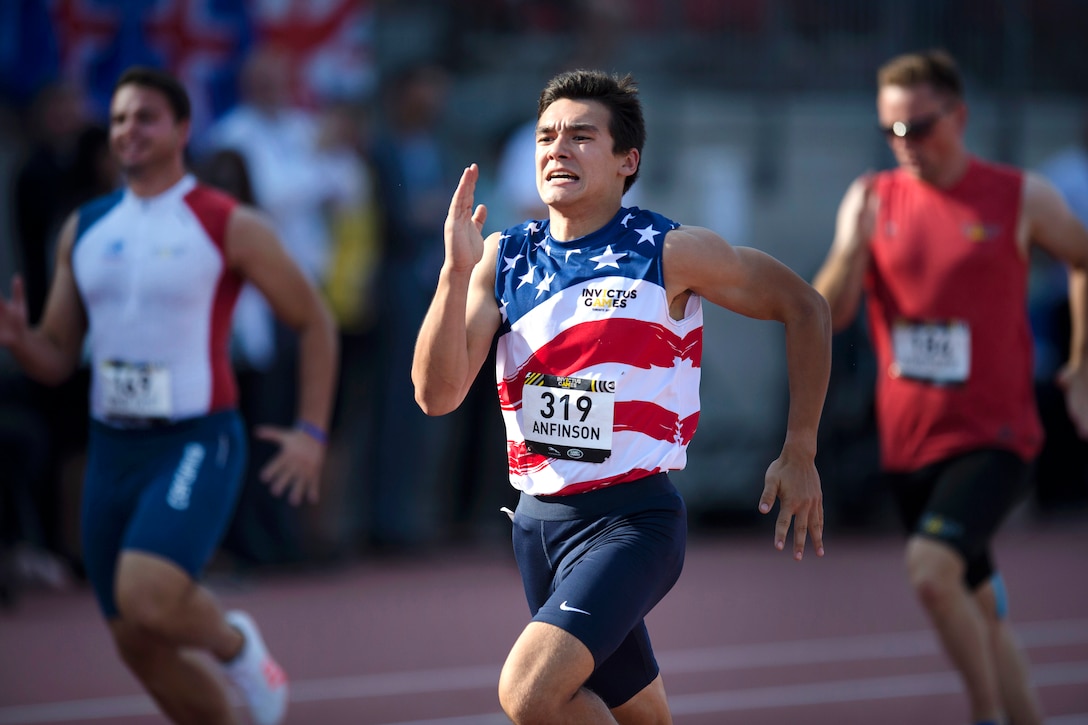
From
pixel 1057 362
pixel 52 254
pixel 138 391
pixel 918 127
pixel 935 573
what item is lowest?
pixel 1057 362

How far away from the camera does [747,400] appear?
12.8 m

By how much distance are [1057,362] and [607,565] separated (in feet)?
31.1

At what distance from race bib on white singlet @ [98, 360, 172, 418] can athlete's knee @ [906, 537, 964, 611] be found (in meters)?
3.11

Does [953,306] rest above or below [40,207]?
below

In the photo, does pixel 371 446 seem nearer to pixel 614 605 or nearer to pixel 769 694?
pixel 769 694

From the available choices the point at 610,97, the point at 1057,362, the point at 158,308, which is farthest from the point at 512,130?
the point at 610,97

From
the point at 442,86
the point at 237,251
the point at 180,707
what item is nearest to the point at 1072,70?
the point at 442,86

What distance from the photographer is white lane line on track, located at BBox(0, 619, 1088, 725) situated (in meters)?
7.26

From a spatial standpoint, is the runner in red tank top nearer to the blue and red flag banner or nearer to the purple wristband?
the purple wristband

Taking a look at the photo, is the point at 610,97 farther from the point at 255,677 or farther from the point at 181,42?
the point at 181,42

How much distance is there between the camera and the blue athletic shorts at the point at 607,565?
4344mm

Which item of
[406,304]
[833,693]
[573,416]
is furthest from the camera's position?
[406,304]

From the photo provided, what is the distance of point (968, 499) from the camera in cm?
639

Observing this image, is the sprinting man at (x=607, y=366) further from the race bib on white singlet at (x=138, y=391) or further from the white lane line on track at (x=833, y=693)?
the white lane line on track at (x=833, y=693)
